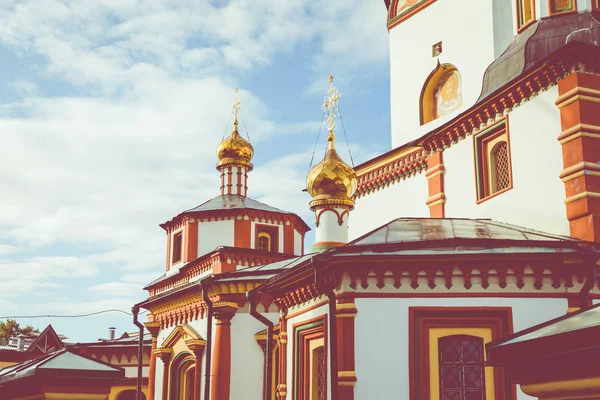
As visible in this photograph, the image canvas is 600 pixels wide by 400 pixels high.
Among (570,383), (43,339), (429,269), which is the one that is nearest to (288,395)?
(429,269)

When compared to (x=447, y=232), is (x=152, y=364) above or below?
below

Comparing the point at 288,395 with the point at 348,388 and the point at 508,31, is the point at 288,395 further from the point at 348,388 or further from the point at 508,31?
the point at 508,31

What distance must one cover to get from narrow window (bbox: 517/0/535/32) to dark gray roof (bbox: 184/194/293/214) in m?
9.17

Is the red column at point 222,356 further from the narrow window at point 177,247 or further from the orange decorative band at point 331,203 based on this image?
the narrow window at point 177,247

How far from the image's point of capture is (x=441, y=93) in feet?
56.6

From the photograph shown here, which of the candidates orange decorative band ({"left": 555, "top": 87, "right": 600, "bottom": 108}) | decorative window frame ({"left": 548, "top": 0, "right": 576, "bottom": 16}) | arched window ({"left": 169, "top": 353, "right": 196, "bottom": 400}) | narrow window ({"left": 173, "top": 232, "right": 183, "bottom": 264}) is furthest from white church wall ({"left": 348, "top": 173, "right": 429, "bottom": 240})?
narrow window ({"left": 173, "top": 232, "right": 183, "bottom": 264})

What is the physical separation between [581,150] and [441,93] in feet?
20.0

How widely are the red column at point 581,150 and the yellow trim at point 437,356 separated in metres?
2.20

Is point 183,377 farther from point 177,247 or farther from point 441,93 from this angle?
point 441,93

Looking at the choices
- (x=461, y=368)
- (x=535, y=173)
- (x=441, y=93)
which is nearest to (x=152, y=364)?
(x=441, y=93)

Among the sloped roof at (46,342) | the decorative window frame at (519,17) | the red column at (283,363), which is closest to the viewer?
the red column at (283,363)

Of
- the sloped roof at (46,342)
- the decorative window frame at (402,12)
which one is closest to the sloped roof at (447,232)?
the decorative window frame at (402,12)

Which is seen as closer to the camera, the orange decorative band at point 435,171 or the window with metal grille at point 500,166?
the window with metal grille at point 500,166

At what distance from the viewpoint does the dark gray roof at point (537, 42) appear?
13.4 meters
